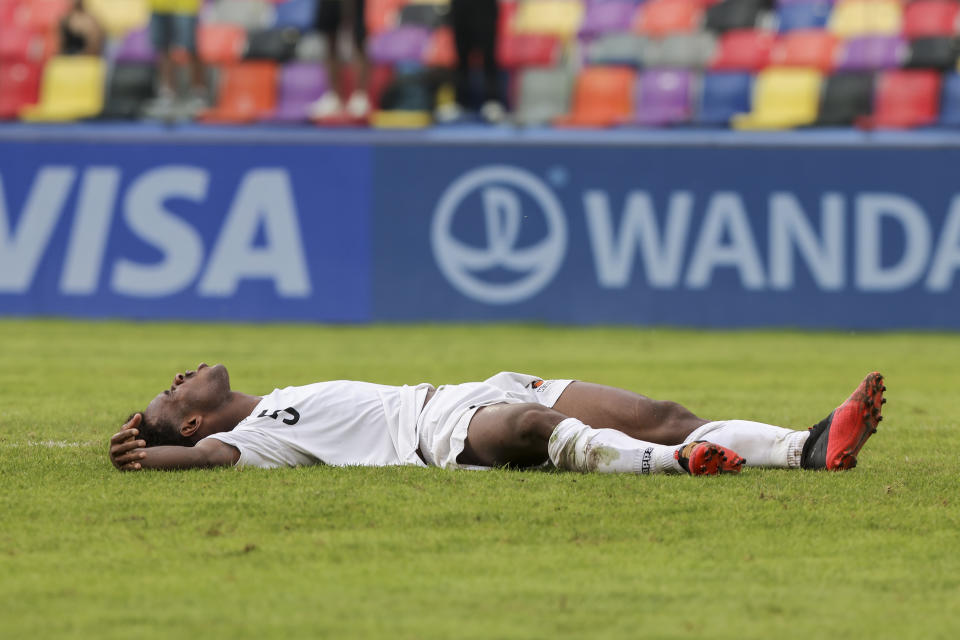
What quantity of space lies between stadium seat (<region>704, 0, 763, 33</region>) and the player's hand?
1229cm

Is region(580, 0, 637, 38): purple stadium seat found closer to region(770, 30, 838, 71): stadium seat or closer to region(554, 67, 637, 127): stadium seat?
region(554, 67, 637, 127): stadium seat


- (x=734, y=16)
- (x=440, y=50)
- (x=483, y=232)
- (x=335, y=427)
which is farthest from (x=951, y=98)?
(x=335, y=427)

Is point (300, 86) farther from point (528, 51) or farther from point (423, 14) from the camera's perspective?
point (528, 51)

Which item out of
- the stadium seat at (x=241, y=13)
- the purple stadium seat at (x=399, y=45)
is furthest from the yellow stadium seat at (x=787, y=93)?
the stadium seat at (x=241, y=13)

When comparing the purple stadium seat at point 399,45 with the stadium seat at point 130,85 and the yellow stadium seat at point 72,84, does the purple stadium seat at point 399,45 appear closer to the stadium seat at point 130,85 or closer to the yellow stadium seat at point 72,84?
the stadium seat at point 130,85

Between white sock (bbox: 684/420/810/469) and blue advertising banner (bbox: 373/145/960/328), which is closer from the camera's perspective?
white sock (bbox: 684/420/810/469)

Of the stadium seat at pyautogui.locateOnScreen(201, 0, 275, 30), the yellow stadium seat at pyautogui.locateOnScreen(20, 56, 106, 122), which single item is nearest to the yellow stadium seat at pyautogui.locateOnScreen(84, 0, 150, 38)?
the stadium seat at pyautogui.locateOnScreen(201, 0, 275, 30)

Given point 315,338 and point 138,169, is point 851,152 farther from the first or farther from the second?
point 138,169

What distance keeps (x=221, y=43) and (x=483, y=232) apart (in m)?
5.54

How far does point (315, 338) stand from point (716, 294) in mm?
Result: 3674

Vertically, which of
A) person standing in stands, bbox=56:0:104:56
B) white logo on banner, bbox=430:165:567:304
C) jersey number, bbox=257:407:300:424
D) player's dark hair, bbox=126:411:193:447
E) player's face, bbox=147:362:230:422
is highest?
person standing in stands, bbox=56:0:104:56

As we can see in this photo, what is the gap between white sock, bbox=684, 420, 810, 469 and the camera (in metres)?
6.42

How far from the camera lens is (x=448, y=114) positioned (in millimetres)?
15523

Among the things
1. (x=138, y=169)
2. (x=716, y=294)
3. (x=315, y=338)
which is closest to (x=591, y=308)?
(x=716, y=294)
